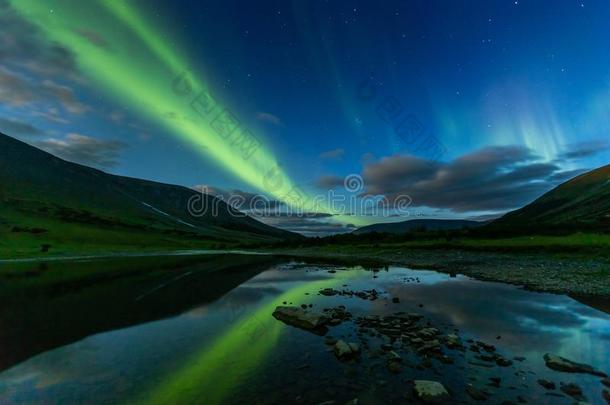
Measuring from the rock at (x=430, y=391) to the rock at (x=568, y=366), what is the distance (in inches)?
221

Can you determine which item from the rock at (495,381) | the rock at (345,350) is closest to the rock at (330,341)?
the rock at (345,350)

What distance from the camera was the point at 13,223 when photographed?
147 meters

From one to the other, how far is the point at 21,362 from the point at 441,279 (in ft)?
127

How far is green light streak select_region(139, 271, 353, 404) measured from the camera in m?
10.9

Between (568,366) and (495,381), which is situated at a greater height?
(568,366)

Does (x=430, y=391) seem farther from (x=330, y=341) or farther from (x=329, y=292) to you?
(x=329, y=292)

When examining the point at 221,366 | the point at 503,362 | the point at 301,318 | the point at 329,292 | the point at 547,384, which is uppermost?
the point at 329,292

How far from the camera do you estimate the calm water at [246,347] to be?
11.1m

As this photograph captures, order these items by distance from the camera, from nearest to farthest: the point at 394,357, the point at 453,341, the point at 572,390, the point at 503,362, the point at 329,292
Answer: the point at 572,390 → the point at 503,362 → the point at 394,357 → the point at 453,341 → the point at 329,292

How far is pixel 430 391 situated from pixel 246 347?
895cm

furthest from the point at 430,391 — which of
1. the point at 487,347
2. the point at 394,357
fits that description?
the point at 487,347

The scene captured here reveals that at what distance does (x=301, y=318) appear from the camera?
65.3 ft

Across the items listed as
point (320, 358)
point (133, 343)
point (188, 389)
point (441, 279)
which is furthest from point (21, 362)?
point (441, 279)

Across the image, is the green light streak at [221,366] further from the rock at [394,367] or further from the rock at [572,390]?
the rock at [572,390]
